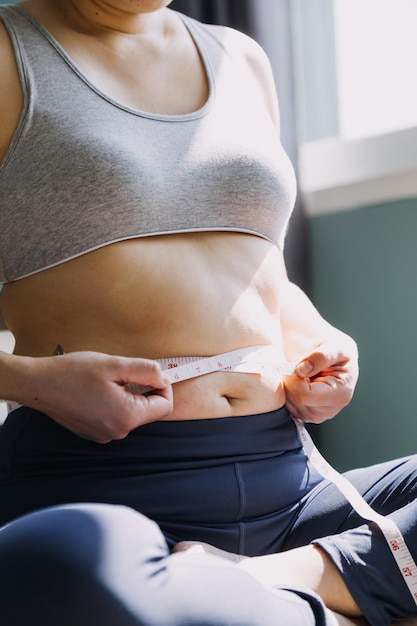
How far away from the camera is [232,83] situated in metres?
1.78

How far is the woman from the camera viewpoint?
4.32 feet

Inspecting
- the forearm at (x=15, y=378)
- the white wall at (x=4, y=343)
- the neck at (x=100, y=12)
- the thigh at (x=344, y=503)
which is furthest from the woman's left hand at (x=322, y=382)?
the white wall at (x=4, y=343)

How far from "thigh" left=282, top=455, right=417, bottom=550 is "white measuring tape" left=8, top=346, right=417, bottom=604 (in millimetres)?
18

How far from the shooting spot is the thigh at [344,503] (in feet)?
4.72

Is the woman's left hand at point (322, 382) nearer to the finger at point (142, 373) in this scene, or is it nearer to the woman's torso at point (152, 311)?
the woman's torso at point (152, 311)

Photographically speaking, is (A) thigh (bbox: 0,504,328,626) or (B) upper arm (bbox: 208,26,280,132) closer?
(A) thigh (bbox: 0,504,328,626)

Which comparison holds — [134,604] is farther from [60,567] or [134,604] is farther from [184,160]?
[184,160]

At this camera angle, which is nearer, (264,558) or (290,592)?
(290,592)

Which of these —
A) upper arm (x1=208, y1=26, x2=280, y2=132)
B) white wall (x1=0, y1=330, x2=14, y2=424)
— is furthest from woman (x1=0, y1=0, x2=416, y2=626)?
white wall (x1=0, y1=330, x2=14, y2=424)

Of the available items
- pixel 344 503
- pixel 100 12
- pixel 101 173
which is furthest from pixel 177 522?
pixel 100 12

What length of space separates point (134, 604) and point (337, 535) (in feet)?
1.56

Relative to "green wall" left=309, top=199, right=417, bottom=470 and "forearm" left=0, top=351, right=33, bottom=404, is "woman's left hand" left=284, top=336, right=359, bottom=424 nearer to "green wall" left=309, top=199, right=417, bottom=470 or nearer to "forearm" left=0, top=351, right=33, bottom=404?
"forearm" left=0, top=351, right=33, bottom=404

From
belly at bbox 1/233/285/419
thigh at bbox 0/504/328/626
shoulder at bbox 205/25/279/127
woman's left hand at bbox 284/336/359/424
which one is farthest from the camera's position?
shoulder at bbox 205/25/279/127

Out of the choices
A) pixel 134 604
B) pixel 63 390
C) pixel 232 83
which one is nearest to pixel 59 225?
pixel 63 390
